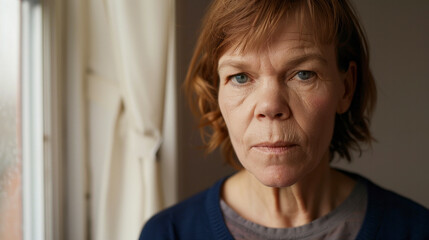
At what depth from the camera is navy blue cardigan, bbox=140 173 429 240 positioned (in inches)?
41.3

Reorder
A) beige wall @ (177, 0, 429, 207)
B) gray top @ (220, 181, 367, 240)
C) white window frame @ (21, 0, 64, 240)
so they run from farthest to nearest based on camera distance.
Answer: beige wall @ (177, 0, 429, 207) < white window frame @ (21, 0, 64, 240) < gray top @ (220, 181, 367, 240)

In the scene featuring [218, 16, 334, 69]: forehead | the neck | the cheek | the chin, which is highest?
[218, 16, 334, 69]: forehead

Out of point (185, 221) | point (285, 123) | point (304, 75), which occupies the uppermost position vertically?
point (304, 75)

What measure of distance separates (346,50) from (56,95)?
0.93 metres

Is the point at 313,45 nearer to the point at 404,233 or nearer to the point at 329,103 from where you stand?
the point at 329,103

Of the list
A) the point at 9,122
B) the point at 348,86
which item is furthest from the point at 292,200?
the point at 9,122

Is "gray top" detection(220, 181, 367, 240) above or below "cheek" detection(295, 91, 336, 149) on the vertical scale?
below

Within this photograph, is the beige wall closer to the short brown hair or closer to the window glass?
the short brown hair

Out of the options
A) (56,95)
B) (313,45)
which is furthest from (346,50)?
(56,95)

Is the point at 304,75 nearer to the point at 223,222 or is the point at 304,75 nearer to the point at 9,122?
the point at 223,222

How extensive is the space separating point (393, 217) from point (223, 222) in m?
0.43

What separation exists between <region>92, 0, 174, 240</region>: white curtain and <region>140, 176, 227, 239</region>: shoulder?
0.21m

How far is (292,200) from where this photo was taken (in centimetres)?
108

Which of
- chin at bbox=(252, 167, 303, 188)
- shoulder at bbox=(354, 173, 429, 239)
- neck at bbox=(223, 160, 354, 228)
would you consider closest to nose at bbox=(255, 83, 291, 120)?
chin at bbox=(252, 167, 303, 188)
